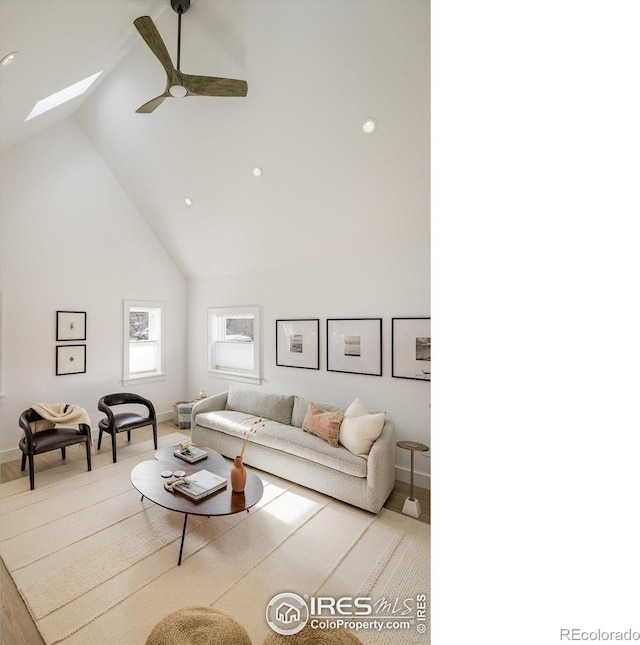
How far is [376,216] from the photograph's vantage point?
3234 mm

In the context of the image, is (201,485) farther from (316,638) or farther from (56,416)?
(56,416)

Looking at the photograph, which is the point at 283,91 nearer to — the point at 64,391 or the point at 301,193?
the point at 301,193

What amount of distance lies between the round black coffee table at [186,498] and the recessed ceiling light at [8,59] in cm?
293

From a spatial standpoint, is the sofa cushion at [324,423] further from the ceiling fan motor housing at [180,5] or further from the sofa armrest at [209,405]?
the ceiling fan motor housing at [180,5]

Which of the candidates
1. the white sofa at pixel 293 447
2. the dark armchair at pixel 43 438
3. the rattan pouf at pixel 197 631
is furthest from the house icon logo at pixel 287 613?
the dark armchair at pixel 43 438

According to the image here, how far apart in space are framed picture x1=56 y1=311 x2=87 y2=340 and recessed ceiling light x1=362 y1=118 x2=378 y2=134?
409 centimetres

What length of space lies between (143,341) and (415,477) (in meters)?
4.30

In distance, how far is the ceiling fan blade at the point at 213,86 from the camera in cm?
226

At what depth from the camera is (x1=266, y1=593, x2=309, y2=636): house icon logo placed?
5.46ft

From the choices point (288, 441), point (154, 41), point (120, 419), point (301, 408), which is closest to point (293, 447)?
point (288, 441)

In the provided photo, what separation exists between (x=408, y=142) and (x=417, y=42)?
64 cm
